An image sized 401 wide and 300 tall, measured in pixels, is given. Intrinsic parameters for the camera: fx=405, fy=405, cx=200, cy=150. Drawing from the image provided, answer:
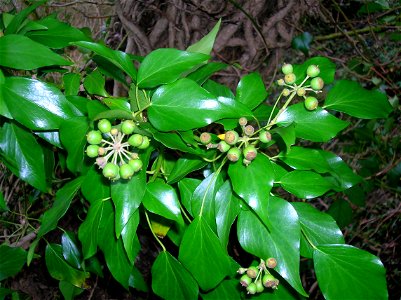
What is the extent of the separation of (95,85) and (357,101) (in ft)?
1.95

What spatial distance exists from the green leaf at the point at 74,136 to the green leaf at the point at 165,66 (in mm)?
144

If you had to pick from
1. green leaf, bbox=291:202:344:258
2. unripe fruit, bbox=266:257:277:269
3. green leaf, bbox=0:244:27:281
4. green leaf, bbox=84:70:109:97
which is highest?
green leaf, bbox=84:70:109:97

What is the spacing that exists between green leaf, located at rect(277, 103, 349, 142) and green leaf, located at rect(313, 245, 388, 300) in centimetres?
23

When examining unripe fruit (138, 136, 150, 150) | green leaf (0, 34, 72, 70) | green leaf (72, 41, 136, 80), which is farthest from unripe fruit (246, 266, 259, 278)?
green leaf (0, 34, 72, 70)

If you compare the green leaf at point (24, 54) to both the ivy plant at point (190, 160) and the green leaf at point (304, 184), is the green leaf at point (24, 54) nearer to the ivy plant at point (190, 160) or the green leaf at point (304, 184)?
the ivy plant at point (190, 160)

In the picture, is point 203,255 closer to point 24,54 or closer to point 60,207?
point 60,207

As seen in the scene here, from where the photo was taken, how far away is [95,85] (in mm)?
926

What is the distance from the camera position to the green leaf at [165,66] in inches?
27.8

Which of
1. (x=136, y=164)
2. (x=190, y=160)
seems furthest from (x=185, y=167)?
(x=136, y=164)

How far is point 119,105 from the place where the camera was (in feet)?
2.54

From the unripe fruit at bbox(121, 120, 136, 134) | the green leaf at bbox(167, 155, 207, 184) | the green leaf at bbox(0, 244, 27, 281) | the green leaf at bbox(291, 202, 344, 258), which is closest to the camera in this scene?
the unripe fruit at bbox(121, 120, 136, 134)

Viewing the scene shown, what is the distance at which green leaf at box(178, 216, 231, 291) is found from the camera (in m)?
0.78

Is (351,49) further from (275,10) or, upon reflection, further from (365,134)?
(275,10)

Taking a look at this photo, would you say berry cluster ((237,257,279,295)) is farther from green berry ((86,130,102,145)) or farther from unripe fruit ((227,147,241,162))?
green berry ((86,130,102,145))
